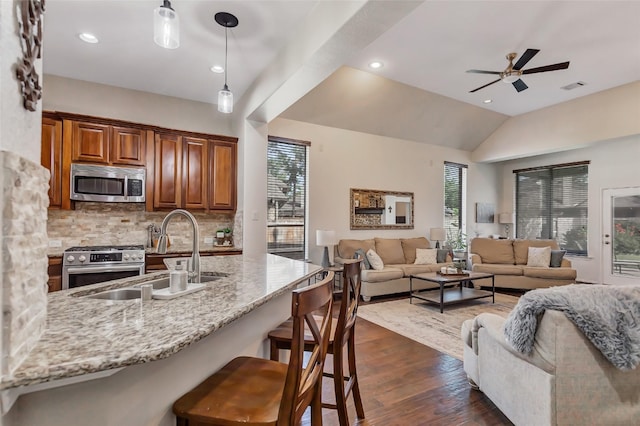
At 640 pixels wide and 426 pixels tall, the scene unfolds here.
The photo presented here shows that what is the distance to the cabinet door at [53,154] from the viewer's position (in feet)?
11.7

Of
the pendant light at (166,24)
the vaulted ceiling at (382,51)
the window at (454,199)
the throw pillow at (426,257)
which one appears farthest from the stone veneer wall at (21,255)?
the window at (454,199)

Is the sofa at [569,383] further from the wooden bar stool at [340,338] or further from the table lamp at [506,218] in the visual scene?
the table lamp at [506,218]

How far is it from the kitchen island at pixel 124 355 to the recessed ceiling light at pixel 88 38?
2783mm

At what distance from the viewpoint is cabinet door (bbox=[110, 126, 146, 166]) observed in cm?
390

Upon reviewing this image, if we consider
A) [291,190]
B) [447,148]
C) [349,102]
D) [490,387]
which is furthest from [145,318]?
[447,148]

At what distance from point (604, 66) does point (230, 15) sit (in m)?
5.49

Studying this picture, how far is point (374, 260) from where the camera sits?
17.7 feet

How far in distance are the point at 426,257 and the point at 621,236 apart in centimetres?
384

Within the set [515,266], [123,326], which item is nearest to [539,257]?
[515,266]

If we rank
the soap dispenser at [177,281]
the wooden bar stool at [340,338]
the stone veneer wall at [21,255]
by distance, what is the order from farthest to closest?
the wooden bar stool at [340,338]
the soap dispenser at [177,281]
the stone veneer wall at [21,255]

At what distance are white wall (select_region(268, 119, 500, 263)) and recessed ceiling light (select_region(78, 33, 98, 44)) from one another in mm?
2596

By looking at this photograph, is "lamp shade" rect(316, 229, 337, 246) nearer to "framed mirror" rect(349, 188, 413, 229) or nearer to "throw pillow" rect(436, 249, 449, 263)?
"framed mirror" rect(349, 188, 413, 229)

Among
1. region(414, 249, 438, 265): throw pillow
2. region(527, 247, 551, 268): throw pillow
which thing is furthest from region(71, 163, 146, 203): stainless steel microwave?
region(527, 247, 551, 268): throw pillow

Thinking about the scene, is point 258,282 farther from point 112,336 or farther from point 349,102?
point 349,102
